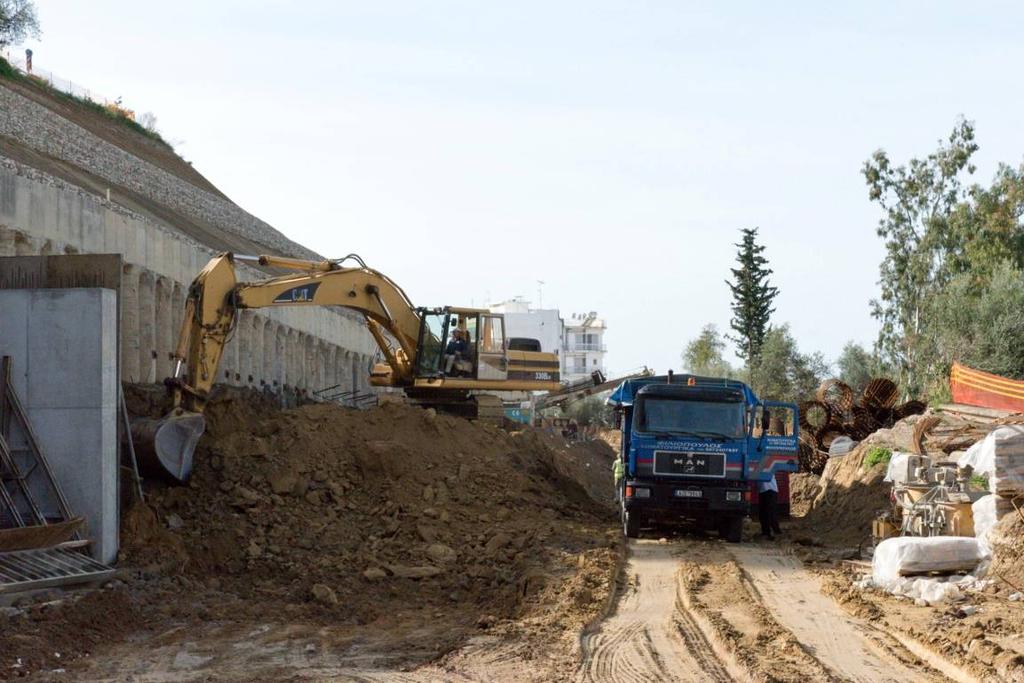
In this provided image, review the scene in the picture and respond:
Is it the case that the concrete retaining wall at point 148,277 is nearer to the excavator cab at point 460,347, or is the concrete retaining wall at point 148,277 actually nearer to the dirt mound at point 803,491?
the excavator cab at point 460,347

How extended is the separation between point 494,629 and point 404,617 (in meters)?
2.15

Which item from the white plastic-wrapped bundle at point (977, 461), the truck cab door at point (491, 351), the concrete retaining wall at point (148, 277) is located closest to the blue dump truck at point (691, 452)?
the white plastic-wrapped bundle at point (977, 461)

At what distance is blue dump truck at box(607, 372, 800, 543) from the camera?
2119cm

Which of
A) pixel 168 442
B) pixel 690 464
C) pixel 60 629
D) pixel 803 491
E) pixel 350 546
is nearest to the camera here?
pixel 60 629

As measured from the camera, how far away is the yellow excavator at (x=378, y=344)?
19234mm

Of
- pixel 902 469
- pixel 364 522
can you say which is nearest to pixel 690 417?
pixel 902 469

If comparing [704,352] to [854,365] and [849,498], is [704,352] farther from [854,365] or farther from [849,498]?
[849,498]

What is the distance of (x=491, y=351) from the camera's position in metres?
26.9

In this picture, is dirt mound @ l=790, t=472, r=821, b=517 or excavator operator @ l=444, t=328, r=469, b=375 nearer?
excavator operator @ l=444, t=328, r=469, b=375

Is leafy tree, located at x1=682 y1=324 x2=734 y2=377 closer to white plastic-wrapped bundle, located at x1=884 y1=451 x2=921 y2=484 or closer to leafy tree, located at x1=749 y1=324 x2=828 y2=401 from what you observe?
leafy tree, located at x1=749 y1=324 x2=828 y2=401

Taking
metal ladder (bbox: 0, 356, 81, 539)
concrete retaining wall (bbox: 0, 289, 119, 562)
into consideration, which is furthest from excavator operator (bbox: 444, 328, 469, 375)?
metal ladder (bbox: 0, 356, 81, 539)

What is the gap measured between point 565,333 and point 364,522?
119 m

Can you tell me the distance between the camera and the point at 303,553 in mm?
17922

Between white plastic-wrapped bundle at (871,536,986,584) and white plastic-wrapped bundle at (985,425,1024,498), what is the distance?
94 cm
